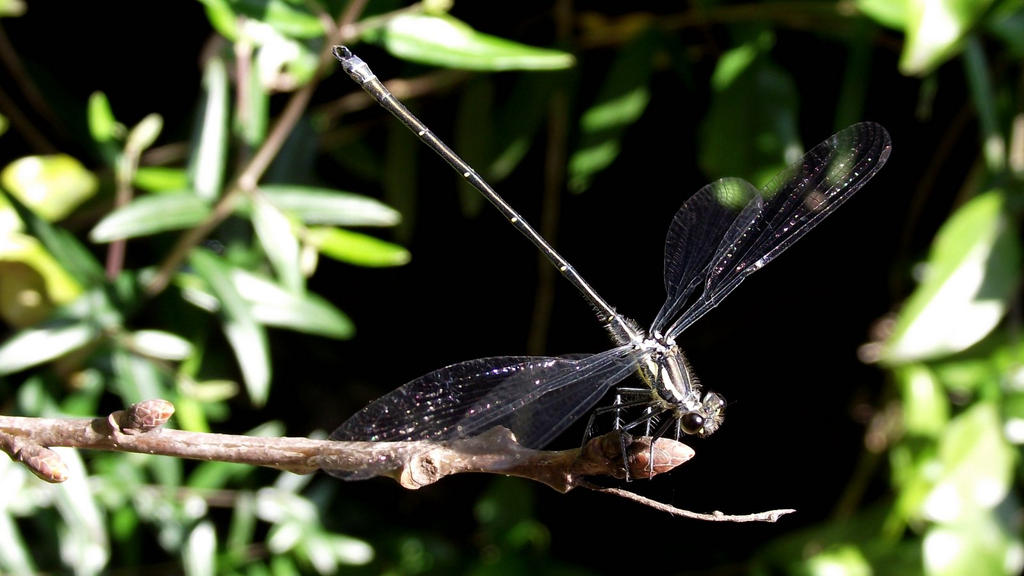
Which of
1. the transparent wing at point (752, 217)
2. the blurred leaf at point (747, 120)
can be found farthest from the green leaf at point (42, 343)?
the blurred leaf at point (747, 120)

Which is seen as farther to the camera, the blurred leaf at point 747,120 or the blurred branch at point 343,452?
the blurred leaf at point 747,120

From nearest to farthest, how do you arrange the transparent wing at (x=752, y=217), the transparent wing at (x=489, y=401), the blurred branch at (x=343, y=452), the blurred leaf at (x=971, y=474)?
the blurred branch at (x=343, y=452) < the transparent wing at (x=489, y=401) < the transparent wing at (x=752, y=217) < the blurred leaf at (x=971, y=474)

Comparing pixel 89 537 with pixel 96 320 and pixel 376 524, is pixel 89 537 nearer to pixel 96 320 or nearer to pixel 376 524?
pixel 96 320

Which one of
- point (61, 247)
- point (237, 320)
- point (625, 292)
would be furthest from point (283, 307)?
point (625, 292)

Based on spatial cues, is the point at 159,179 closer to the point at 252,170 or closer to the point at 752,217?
the point at 252,170

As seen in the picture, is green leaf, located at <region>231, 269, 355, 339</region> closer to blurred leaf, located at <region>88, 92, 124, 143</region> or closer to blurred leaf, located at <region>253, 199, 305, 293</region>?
A: blurred leaf, located at <region>253, 199, 305, 293</region>

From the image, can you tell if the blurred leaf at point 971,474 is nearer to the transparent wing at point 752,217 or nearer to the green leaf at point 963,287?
the green leaf at point 963,287

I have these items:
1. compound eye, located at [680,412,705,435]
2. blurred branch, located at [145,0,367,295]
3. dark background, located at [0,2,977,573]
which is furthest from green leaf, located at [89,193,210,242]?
compound eye, located at [680,412,705,435]
